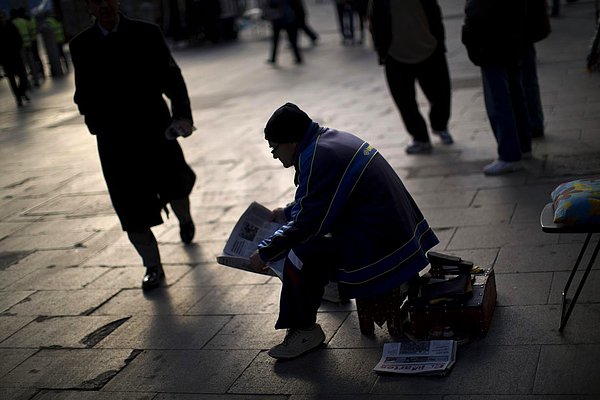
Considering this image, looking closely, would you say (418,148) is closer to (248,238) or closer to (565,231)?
(248,238)

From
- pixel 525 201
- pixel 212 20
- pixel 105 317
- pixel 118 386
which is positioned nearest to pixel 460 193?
pixel 525 201

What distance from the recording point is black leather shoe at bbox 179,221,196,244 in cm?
670

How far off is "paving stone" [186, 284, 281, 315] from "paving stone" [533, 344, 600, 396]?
1.72m

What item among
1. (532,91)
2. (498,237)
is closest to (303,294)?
(498,237)

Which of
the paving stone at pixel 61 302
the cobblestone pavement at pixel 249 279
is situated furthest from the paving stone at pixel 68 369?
the paving stone at pixel 61 302

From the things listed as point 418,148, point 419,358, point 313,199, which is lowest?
point 418,148

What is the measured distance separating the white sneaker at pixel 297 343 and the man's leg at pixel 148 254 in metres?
1.60

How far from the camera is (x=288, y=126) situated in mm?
4270

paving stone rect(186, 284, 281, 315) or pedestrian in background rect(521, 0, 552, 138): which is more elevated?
pedestrian in background rect(521, 0, 552, 138)

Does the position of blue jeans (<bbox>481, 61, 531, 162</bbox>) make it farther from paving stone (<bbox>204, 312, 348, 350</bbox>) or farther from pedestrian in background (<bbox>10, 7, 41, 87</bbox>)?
pedestrian in background (<bbox>10, 7, 41, 87</bbox>)

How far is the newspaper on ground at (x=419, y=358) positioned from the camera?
4059mm

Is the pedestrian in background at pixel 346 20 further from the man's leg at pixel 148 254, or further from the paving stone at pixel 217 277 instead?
the man's leg at pixel 148 254

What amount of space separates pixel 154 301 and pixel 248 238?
119 cm

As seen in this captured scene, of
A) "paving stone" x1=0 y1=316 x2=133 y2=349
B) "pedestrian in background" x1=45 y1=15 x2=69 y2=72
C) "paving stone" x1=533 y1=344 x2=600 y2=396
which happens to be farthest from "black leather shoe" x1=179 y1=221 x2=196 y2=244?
"pedestrian in background" x1=45 y1=15 x2=69 y2=72
